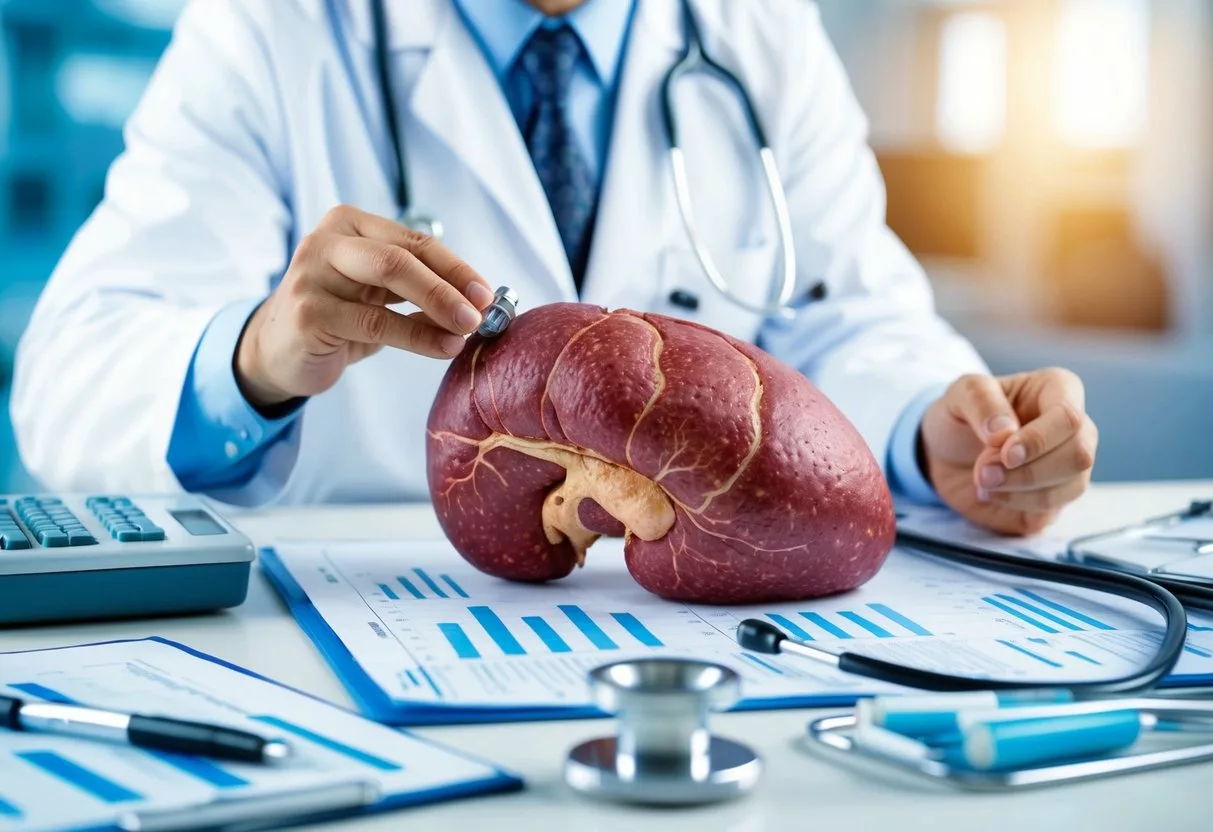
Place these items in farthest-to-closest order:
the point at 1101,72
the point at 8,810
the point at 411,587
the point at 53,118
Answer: the point at 1101,72
the point at 53,118
the point at 411,587
the point at 8,810

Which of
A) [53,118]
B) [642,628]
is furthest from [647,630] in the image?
[53,118]

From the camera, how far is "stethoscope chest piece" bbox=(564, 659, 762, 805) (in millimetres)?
410

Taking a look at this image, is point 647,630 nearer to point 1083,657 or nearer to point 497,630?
point 497,630

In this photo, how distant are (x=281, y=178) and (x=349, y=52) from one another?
5.8 inches

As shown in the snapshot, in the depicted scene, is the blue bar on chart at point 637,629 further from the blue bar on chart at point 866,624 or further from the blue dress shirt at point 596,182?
the blue dress shirt at point 596,182

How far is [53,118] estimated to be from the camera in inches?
103

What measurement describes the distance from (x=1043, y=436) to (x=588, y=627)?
411 millimetres

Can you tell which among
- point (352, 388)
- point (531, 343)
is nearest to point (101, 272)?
point (352, 388)

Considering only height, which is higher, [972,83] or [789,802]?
[972,83]

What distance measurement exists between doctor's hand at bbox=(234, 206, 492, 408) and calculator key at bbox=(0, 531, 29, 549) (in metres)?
0.22

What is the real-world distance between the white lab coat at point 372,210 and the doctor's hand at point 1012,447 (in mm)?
109

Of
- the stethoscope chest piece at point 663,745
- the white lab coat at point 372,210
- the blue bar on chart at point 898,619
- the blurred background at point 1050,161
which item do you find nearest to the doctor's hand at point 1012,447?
the white lab coat at point 372,210

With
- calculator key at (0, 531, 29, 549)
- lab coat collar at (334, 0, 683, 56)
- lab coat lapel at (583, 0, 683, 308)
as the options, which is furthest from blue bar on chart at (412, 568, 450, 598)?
lab coat collar at (334, 0, 683, 56)

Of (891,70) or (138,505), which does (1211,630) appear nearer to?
(138,505)
